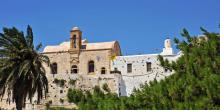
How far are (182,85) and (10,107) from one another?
33.1 m

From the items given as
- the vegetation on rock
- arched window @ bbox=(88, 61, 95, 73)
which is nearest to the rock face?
arched window @ bbox=(88, 61, 95, 73)

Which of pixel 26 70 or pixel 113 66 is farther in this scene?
pixel 113 66

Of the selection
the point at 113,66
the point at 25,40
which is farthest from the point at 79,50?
the point at 25,40

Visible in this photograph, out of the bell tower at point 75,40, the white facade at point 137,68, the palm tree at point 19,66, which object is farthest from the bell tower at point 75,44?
the palm tree at point 19,66

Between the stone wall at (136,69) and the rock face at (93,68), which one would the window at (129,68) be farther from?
the stone wall at (136,69)

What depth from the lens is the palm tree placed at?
33.2 metres

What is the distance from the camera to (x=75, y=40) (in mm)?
54375

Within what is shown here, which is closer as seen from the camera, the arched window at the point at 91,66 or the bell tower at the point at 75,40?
the arched window at the point at 91,66

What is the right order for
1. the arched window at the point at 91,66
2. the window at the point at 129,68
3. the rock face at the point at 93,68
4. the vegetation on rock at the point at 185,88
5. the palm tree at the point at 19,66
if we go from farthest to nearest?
the arched window at the point at 91,66, the window at the point at 129,68, the rock face at the point at 93,68, the palm tree at the point at 19,66, the vegetation on rock at the point at 185,88

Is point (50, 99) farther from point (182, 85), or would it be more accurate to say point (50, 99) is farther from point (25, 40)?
point (182, 85)

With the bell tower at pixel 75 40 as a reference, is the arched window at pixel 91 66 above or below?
below

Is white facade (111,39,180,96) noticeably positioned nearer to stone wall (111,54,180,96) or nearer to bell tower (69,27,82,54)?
stone wall (111,54,180,96)

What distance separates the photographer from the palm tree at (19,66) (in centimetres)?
3322

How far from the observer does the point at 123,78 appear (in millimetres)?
50750
